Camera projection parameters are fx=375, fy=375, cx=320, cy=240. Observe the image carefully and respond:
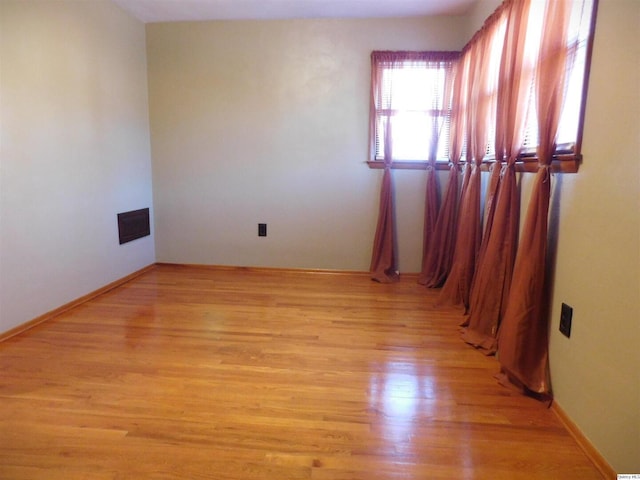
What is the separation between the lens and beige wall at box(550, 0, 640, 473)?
1201mm

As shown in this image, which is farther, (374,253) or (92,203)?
(374,253)

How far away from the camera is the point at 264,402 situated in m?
1.67

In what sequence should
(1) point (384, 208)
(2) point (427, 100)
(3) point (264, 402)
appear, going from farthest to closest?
(1) point (384, 208) < (2) point (427, 100) < (3) point (264, 402)

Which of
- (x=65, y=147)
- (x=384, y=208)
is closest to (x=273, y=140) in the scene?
(x=384, y=208)

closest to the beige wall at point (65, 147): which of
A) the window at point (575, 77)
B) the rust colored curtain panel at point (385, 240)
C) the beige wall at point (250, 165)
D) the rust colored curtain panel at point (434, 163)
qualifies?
the beige wall at point (250, 165)

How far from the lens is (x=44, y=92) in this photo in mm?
2420

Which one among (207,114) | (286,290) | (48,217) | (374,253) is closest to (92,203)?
(48,217)

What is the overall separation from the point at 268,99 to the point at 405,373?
2.73 metres

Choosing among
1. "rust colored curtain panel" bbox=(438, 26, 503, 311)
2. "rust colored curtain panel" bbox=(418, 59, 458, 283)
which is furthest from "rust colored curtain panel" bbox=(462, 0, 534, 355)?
"rust colored curtain panel" bbox=(418, 59, 458, 283)

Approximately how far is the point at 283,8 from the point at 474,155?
1.99 meters

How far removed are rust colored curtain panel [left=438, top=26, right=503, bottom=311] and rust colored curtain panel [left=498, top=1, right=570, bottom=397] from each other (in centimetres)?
79

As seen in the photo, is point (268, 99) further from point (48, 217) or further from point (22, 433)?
point (22, 433)

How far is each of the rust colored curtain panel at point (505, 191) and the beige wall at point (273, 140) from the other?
1353 mm

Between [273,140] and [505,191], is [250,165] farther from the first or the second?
[505,191]
